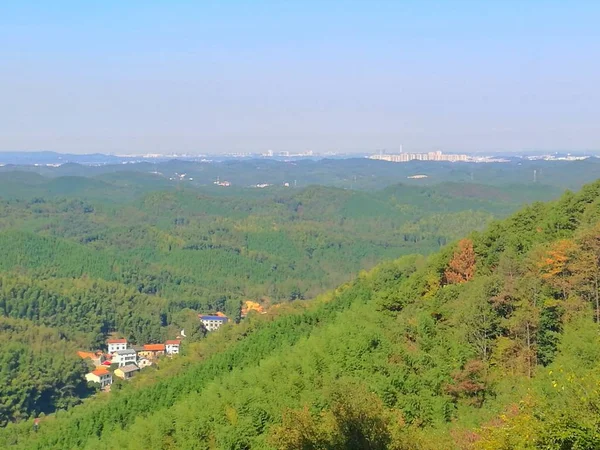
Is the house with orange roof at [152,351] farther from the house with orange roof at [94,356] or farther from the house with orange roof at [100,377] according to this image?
the house with orange roof at [100,377]

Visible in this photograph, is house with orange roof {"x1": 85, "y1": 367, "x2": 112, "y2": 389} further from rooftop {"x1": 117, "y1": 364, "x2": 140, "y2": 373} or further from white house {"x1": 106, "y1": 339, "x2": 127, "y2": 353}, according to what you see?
white house {"x1": 106, "y1": 339, "x2": 127, "y2": 353}

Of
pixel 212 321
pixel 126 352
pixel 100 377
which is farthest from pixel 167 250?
pixel 100 377

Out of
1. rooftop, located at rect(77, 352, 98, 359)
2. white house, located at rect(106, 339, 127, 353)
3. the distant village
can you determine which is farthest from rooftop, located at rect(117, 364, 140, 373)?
white house, located at rect(106, 339, 127, 353)

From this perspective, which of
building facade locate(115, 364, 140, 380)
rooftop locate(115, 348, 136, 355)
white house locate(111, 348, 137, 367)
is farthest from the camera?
rooftop locate(115, 348, 136, 355)

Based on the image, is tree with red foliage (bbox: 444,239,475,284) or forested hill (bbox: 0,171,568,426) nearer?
tree with red foliage (bbox: 444,239,475,284)

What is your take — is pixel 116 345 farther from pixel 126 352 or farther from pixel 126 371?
pixel 126 371

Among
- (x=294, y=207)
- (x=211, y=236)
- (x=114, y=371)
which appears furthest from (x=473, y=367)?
(x=294, y=207)

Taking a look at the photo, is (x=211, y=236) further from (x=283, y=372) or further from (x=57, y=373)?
(x=283, y=372)
